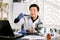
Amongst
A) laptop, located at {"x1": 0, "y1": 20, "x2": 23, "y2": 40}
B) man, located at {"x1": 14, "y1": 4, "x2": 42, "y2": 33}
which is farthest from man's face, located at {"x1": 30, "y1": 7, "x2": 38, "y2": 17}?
laptop, located at {"x1": 0, "y1": 20, "x2": 23, "y2": 40}

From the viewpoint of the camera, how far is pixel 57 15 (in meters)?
1.23

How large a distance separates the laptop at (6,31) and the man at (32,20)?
0.09 meters

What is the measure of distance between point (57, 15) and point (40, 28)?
202 millimetres

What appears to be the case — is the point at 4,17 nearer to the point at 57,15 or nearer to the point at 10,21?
the point at 10,21

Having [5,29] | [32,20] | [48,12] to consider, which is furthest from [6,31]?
[48,12]

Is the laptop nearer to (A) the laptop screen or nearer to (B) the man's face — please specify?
(A) the laptop screen

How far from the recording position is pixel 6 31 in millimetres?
1247

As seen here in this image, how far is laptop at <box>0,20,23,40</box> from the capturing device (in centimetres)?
124

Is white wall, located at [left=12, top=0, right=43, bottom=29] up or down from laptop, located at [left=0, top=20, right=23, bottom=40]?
up

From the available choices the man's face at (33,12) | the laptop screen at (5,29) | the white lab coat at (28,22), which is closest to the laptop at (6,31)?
the laptop screen at (5,29)

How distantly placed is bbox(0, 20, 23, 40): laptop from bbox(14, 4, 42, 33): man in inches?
3.5

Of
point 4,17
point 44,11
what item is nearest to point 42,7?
point 44,11

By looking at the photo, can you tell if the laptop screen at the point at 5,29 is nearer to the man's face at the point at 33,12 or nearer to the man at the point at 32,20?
the man at the point at 32,20

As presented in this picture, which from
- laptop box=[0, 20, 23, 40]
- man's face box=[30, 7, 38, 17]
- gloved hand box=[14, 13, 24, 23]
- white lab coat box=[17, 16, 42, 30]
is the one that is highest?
man's face box=[30, 7, 38, 17]
